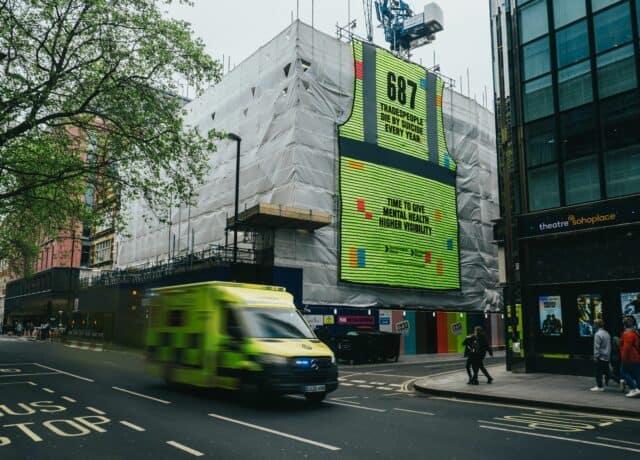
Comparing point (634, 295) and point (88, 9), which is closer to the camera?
point (634, 295)

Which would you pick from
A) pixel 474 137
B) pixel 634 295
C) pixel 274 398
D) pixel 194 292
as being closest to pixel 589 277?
pixel 634 295

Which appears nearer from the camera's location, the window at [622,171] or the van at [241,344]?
the van at [241,344]

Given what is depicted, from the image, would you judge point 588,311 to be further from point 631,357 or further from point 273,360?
point 273,360

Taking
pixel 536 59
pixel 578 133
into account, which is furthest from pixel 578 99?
pixel 536 59

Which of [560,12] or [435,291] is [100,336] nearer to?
[435,291]

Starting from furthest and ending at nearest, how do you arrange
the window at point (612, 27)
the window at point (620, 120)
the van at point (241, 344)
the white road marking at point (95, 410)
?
the window at point (612, 27), the window at point (620, 120), the van at point (241, 344), the white road marking at point (95, 410)

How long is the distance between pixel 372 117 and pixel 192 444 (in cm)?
2839

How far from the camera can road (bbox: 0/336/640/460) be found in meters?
6.86

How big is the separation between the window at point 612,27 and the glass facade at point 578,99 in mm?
29

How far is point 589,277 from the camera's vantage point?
17188 millimetres

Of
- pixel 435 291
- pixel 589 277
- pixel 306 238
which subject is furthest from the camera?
pixel 435 291

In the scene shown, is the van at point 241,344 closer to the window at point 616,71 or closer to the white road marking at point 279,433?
the white road marking at point 279,433

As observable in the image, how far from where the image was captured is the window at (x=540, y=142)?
19016mm

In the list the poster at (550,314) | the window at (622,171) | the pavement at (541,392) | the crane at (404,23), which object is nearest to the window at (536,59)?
the window at (622,171)
